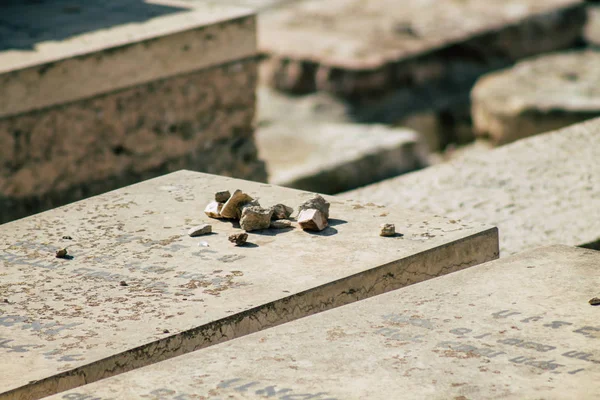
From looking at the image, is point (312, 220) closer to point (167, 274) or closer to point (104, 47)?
point (167, 274)

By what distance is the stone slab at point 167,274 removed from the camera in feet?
5.57

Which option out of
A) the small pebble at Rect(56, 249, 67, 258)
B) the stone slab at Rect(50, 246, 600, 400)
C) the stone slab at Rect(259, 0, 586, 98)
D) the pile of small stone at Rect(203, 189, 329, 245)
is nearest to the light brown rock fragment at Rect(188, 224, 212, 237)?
the pile of small stone at Rect(203, 189, 329, 245)

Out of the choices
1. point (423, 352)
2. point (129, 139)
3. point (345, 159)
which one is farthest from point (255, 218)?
point (345, 159)

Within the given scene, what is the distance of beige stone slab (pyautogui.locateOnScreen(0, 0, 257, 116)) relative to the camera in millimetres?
3301

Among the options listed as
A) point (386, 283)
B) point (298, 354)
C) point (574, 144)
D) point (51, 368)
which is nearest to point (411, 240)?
point (386, 283)

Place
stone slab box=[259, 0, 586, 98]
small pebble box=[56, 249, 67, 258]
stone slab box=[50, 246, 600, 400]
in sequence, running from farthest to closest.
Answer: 1. stone slab box=[259, 0, 586, 98]
2. small pebble box=[56, 249, 67, 258]
3. stone slab box=[50, 246, 600, 400]

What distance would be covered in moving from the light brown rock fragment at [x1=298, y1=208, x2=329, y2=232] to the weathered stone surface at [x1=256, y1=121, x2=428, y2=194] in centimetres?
243

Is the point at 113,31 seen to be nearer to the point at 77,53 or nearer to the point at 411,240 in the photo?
the point at 77,53

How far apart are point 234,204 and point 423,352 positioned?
70cm

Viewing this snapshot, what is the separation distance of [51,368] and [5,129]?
1.80m

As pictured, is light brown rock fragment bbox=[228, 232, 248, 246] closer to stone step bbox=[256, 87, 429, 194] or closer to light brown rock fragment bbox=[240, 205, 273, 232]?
light brown rock fragment bbox=[240, 205, 273, 232]

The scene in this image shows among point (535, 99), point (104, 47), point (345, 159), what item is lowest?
point (345, 159)

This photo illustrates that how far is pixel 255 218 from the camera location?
212 centimetres

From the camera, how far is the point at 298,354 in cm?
162
